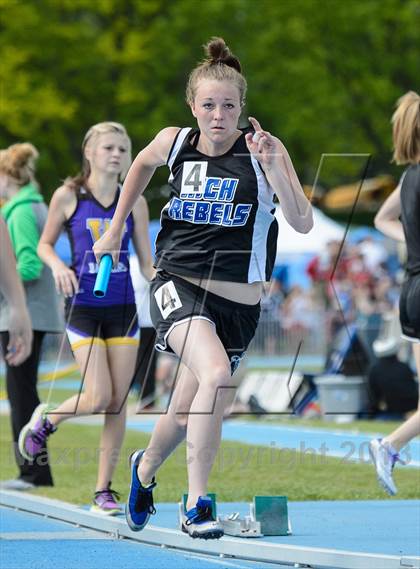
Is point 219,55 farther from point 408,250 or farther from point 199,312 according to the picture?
point 408,250

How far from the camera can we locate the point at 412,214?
7664 millimetres

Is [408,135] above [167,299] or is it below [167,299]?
above

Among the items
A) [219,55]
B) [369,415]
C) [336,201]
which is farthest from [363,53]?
[219,55]

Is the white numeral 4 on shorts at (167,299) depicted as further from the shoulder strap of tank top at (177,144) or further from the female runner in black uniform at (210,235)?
the shoulder strap of tank top at (177,144)

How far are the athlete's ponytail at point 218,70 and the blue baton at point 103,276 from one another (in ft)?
2.67

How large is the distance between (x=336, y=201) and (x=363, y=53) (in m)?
4.61

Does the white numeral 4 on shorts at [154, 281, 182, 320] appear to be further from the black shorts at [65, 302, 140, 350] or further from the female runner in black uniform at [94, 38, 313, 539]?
the black shorts at [65, 302, 140, 350]

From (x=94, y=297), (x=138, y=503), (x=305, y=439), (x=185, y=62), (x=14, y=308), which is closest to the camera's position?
(x=14, y=308)

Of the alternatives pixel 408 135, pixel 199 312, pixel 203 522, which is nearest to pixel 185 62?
pixel 408 135

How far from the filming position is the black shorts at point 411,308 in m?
7.66

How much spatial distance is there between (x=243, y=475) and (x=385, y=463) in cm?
309

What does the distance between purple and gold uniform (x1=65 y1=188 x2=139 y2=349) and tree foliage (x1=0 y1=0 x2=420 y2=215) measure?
2847 centimetres

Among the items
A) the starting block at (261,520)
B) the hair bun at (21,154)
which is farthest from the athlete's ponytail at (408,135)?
the hair bun at (21,154)

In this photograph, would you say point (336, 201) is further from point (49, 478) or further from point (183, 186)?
point (183, 186)
